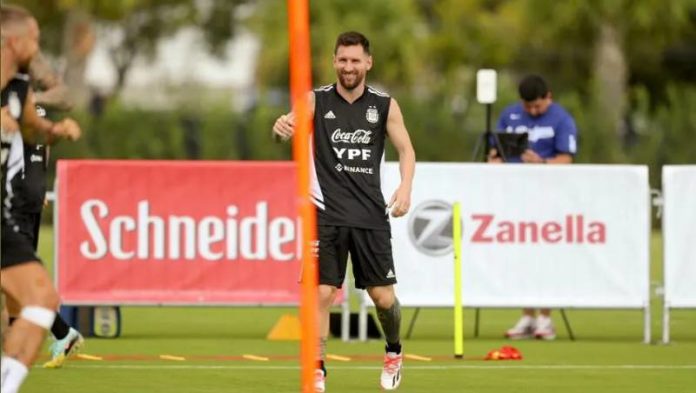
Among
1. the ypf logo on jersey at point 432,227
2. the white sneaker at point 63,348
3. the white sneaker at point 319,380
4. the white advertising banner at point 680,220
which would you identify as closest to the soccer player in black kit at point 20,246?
the white sneaker at point 319,380

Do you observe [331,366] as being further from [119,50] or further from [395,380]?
[119,50]

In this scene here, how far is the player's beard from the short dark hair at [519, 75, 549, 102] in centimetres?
556

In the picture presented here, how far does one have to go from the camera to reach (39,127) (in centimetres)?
1100

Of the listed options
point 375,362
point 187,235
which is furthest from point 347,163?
point 187,235

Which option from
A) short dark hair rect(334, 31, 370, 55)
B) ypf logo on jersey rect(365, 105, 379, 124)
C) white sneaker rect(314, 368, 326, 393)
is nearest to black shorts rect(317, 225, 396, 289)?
white sneaker rect(314, 368, 326, 393)

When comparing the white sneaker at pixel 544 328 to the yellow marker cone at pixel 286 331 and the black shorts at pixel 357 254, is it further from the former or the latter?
the black shorts at pixel 357 254

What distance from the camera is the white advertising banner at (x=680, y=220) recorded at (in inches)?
701

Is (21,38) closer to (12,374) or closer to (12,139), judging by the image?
(12,139)

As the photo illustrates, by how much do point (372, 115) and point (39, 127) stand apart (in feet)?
10.6

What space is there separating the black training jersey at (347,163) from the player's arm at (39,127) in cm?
288

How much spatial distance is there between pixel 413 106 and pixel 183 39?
136 feet

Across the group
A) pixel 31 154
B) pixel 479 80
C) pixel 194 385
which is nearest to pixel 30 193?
pixel 31 154

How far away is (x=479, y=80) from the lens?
1975 cm

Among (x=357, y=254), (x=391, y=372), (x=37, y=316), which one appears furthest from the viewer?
(x=391, y=372)
